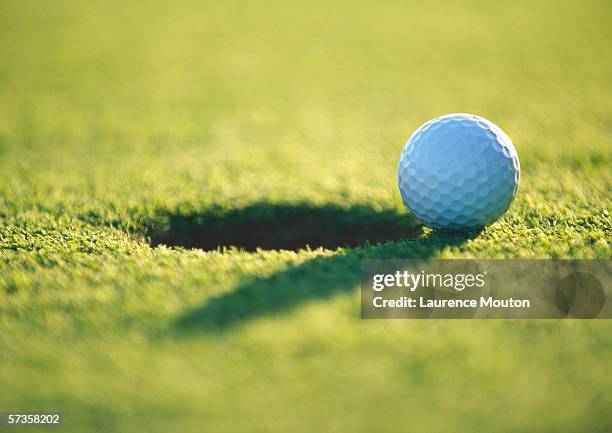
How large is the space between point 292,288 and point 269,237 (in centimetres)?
110

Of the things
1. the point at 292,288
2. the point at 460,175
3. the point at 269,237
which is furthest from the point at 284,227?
the point at 460,175

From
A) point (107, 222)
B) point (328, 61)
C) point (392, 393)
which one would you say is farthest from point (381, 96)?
point (392, 393)

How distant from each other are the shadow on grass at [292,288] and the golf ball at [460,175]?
20 centimetres

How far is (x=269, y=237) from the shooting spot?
396 cm

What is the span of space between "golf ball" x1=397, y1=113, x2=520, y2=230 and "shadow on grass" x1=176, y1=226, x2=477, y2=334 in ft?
0.66

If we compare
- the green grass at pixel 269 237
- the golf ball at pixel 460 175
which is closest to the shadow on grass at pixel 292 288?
the green grass at pixel 269 237

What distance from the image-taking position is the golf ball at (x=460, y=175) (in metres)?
3.37

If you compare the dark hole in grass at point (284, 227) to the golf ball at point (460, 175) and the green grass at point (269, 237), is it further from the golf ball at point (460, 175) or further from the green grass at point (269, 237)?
the golf ball at point (460, 175)

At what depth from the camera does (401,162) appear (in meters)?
3.68

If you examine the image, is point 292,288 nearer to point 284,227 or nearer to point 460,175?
point 284,227

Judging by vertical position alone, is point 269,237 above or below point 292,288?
above

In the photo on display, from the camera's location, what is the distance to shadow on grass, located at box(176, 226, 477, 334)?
269 cm

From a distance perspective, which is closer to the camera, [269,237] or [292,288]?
[292,288]

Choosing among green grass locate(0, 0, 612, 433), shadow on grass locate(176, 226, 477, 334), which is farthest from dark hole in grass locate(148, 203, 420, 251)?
shadow on grass locate(176, 226, 477, 334)
